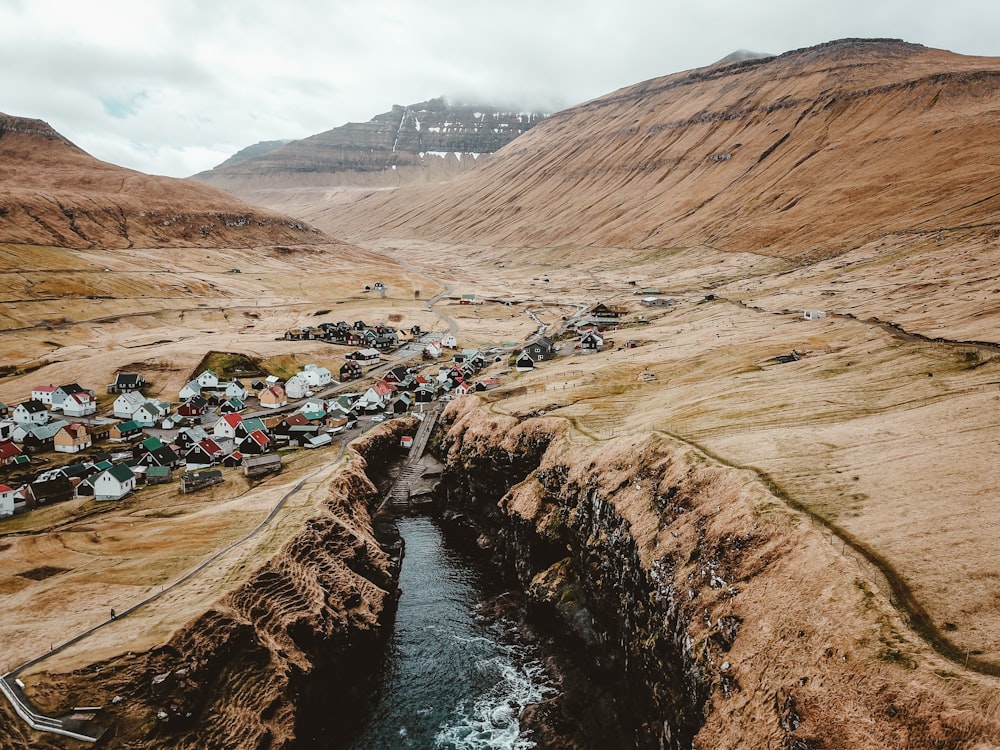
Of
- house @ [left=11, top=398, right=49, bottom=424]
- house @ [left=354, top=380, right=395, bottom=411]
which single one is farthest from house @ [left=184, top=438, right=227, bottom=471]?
house @ [left=11, top=398, right=49, bottom=424]

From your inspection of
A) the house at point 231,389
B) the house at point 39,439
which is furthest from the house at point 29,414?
the house at point 231,389

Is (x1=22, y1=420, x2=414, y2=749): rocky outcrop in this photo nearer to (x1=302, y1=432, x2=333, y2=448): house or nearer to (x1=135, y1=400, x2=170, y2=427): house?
(x1=302, y1=432, x2=333, y2=448): house

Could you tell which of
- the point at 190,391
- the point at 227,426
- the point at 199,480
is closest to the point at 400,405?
the point at 227,426

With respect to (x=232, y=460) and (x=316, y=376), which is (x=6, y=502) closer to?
(x=232, y=460)

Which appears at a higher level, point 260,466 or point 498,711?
point 260,466

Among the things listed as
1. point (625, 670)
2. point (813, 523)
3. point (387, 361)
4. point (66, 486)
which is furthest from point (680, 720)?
point (387, 361)

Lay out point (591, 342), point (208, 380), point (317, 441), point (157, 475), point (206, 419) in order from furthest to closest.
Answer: point (591, 342)
point (208, 380)
point (206, 419)
point (317, 441)
point (157, 475)

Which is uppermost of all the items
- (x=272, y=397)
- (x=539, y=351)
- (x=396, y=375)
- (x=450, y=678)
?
(x=539, y=351)
